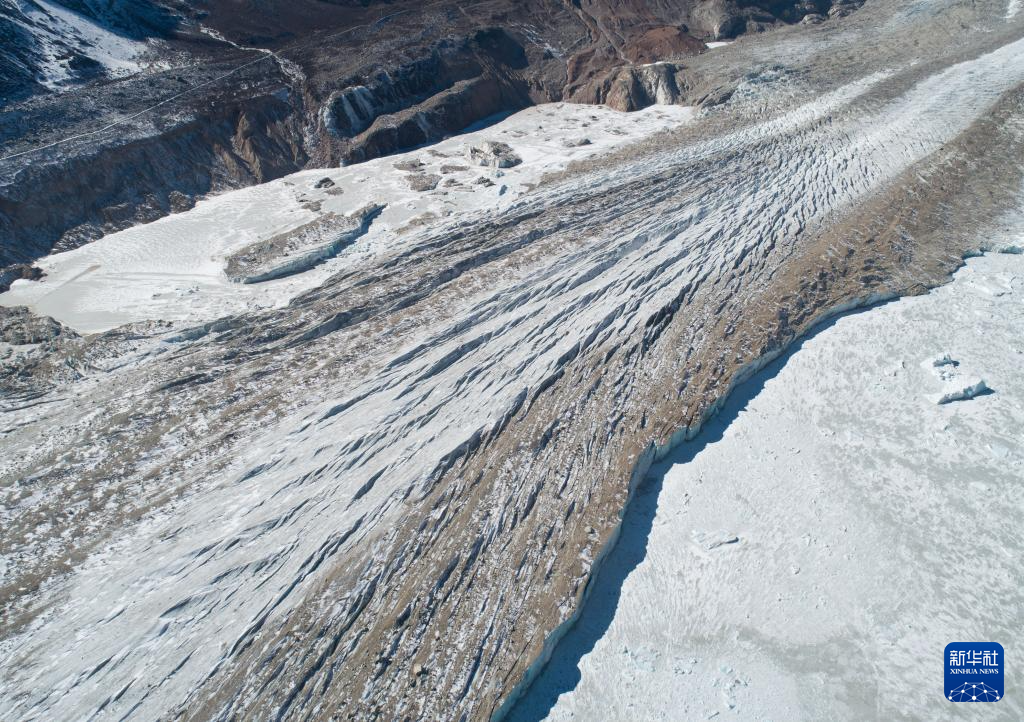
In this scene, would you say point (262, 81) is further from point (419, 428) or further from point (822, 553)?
point (822, 553)

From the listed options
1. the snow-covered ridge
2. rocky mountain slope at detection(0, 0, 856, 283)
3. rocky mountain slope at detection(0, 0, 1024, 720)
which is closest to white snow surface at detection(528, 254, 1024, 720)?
rocky mountain slope at detection(0, 0, 1024, 720)

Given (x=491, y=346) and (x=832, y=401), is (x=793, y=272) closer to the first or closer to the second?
(x=832, y=401)

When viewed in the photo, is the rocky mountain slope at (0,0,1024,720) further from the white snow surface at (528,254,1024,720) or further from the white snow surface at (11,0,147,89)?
the white snow surface at (11,0,147,89)

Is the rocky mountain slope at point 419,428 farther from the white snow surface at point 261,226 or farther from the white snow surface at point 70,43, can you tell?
the white snow surface at point 70,43

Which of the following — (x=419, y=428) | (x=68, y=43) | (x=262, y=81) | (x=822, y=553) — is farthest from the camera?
(x=262, y=81)

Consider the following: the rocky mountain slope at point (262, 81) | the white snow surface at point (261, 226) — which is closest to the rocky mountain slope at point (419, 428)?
the white snow surface at point (261, 226)

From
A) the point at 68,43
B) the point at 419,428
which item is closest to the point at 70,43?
the point at 68,43

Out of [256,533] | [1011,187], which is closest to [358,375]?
[256,533]
